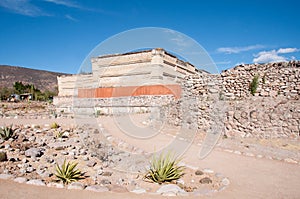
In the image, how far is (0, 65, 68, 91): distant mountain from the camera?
68.6m

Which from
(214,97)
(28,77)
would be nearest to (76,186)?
(214,97)

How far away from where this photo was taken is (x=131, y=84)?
71.2 feet

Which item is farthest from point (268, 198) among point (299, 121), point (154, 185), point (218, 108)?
point (218, 108)

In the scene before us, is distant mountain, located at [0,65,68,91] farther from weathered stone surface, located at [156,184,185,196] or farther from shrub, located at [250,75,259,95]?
weathered stone surface, located at [156,184,185,196]

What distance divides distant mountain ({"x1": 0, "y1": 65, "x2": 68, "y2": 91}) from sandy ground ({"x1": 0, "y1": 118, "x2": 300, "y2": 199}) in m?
67.2

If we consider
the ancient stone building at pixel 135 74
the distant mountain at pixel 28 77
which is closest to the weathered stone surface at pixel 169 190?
the ancient stone building at pixel 135 74

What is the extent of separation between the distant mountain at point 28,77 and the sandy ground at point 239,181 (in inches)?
2648

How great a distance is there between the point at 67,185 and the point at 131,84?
17.0 m

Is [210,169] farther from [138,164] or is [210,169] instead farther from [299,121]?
[299,121]

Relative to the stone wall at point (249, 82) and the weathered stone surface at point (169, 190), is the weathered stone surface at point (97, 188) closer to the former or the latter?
the weathered stone surface at point (169, 190)

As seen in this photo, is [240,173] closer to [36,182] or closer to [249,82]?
[36,182]

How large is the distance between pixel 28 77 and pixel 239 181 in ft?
264

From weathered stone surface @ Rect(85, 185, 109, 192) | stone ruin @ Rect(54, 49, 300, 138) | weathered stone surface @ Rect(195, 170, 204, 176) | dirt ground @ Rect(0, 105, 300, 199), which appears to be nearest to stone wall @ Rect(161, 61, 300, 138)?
stone ruin @ Rect(54, 49, 300, 138)

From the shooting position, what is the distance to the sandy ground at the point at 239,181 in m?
4.57
